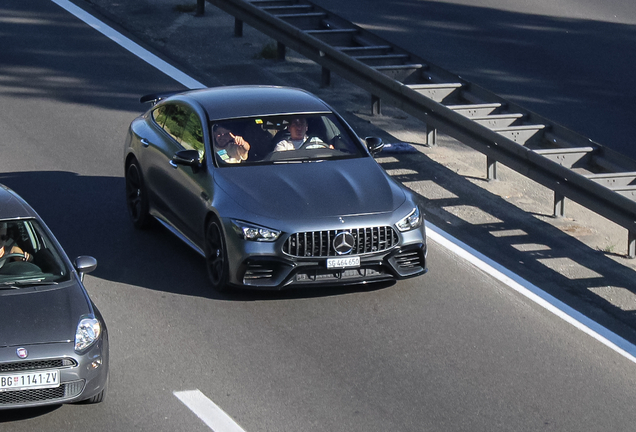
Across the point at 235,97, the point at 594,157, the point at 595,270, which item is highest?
the point at 235,97

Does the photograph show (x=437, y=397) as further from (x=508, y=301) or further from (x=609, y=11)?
(x=609, y=11)

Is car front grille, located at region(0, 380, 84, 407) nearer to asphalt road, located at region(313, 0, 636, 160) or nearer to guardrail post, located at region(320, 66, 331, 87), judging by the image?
asphalt road, located at region(313, 0, 636, 160)

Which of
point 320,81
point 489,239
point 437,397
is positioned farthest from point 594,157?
point 320,81

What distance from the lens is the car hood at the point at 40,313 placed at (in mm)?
6984

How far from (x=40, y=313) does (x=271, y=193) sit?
9.78 feet

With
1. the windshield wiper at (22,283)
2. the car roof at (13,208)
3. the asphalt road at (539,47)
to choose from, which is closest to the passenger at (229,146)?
the car roof at (13,208)

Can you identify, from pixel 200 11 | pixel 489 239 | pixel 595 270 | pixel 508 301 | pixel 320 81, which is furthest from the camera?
Result: pixel 200 11

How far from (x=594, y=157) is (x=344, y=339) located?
4.55 metres

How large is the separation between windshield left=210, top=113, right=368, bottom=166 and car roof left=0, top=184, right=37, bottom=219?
2359mm

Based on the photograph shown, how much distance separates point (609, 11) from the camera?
21172mm

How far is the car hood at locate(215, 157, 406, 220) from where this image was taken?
948cm

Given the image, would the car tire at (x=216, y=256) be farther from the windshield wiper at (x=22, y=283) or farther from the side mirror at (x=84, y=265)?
the windshield wiper at (x=22, y=283)

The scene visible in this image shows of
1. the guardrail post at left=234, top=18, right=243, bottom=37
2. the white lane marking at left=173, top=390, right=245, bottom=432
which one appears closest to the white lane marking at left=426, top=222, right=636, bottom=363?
the white lane marking at left=173, top=390, right=245, bottom=432

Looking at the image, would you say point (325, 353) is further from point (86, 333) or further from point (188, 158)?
point (188, 158)
